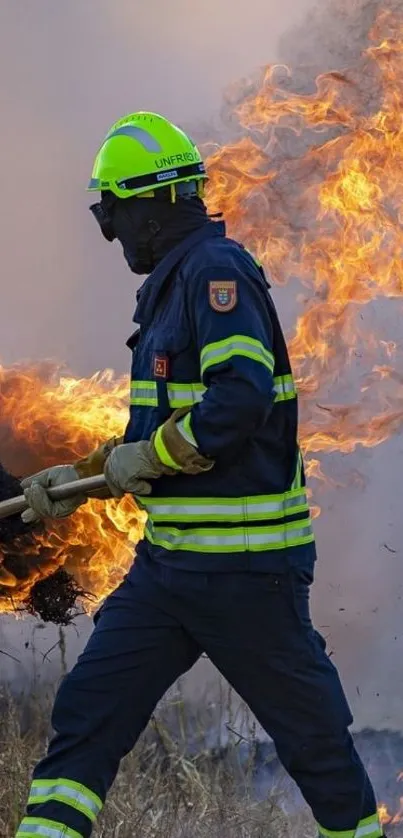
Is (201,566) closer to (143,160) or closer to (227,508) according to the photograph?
(227,508)

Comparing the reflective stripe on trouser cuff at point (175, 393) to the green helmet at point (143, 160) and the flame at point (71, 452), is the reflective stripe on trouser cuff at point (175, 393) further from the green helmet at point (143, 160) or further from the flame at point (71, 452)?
the flame at point (71, 452)

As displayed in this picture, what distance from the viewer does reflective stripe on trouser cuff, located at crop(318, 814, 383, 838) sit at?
11.0ft

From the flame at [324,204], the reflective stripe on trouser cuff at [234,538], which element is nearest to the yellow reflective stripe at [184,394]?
the reflective stripe on trouser cuff at [234,538]

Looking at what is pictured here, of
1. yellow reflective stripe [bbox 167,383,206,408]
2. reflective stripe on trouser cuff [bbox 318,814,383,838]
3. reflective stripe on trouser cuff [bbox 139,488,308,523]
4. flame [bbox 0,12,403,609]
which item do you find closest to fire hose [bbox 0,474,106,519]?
reflective stripe on trouser cuff [bbox 139,488,308,523]

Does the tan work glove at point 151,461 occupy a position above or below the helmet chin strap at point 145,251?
below

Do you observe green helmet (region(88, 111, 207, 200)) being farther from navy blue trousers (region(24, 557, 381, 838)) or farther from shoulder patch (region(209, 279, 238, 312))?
navy blue trousers (region(24, 557, 381, 838))

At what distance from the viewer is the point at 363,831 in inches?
132

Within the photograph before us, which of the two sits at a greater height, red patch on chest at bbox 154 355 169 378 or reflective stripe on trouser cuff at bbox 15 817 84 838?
red patch on chest at bbox 154 355 169 378

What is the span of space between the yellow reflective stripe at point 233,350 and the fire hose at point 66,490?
630 millimetres

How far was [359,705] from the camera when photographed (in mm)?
6480

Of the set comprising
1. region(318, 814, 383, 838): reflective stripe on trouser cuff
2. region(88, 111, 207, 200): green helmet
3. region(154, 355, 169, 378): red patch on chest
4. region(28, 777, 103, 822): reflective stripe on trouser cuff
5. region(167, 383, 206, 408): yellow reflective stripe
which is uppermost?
region(88, 111, 207, 200): green helmet

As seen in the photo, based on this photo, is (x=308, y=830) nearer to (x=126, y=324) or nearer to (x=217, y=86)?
(x=126, y=324)

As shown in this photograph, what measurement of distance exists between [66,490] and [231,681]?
31.6 inches

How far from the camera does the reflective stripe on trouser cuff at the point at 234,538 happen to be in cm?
322
